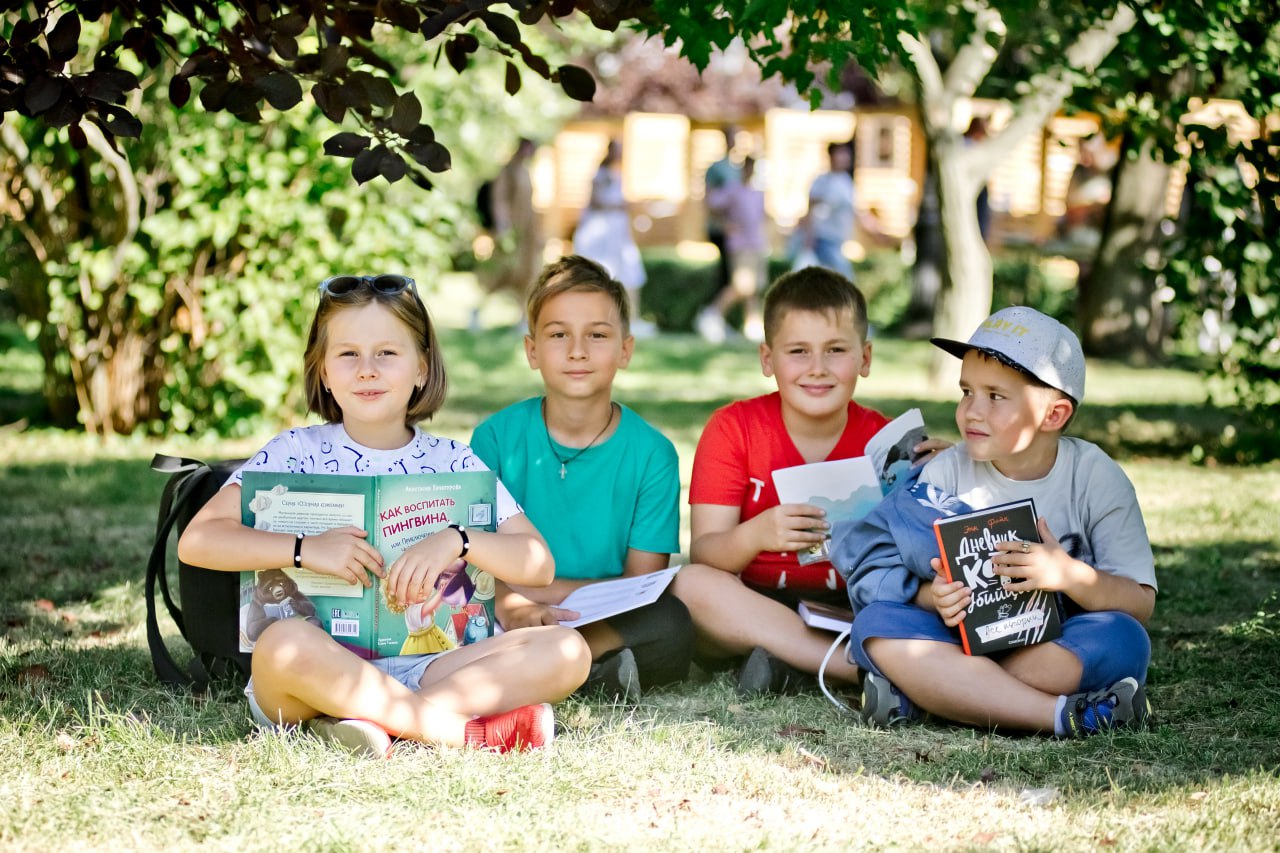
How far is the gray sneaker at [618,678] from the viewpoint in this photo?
3662 mm

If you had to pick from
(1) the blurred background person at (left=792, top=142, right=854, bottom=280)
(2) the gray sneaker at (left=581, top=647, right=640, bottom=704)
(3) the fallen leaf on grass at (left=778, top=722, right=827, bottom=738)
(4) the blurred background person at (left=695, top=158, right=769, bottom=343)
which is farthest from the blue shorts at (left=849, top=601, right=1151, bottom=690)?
(1) the blurred background person at (left=792, top=142, right=854, bottom=280)

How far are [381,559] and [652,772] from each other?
0.76 meters

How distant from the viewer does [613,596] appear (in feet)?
12.3

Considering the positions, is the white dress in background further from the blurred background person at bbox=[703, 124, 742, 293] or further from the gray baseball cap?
the gray baseball cap

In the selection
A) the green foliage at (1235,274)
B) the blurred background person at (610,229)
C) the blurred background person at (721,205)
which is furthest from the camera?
the blurred background person at (721,205)

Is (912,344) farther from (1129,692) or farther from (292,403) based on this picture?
(1129,692)

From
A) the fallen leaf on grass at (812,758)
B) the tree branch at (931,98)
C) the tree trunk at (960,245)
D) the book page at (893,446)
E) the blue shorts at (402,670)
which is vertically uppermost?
the tree branch at (931,98)

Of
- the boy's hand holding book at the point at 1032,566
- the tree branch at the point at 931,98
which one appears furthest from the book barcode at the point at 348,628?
the tree branch at the point at 931,98

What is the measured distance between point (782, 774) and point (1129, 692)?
91 cm

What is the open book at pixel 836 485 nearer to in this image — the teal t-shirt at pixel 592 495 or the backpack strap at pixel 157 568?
the teal t-shirt at pixel 592 495

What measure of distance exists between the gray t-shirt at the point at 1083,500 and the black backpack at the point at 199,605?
184cm

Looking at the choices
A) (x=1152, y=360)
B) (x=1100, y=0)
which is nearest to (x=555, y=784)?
(x=1100, y=0)

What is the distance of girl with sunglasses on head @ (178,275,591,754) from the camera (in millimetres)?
3039

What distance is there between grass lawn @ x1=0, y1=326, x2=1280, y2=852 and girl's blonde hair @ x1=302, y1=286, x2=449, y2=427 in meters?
0.79
